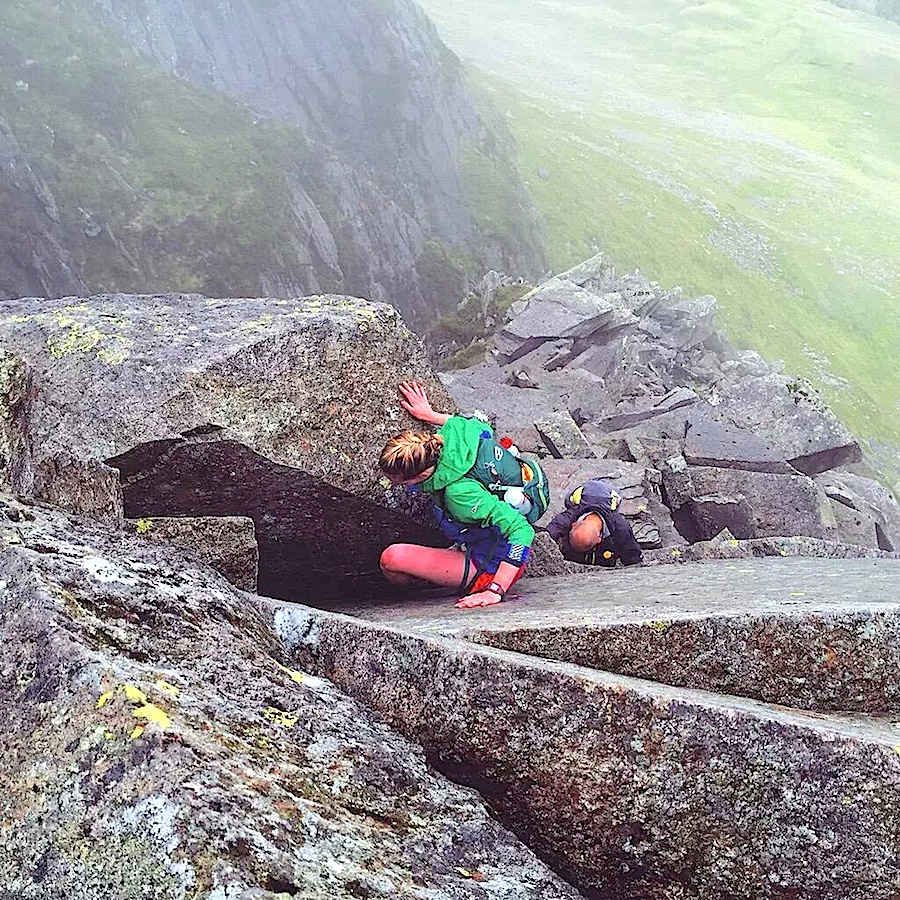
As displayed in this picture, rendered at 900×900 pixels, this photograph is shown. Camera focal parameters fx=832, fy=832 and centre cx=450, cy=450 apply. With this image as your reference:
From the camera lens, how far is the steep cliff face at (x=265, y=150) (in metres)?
67.1

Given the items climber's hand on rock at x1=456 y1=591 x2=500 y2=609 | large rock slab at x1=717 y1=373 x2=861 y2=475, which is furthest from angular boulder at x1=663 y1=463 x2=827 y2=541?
climber's hand on rock at x1=456 y1=591 x2=500 y2=609

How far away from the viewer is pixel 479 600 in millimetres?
9281

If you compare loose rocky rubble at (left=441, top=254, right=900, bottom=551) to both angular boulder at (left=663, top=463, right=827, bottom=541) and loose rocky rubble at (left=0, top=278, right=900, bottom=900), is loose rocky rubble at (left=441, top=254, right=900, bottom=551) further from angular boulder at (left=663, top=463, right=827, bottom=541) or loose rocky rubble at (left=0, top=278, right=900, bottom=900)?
loose rocky rubble at (left=0, top=278, right=900, bottom=900)

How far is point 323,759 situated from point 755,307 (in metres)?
106

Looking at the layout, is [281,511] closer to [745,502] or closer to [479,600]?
[479,600]

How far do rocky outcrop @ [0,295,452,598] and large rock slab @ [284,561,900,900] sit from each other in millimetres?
4920

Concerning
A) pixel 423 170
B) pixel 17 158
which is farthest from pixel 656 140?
pixel 17 158

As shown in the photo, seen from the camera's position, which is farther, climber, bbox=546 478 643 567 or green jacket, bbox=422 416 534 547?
climber, bbox=546 478 643 567

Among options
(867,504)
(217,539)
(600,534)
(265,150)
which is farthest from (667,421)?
(265,150)

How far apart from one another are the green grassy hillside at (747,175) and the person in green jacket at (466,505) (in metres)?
86.3

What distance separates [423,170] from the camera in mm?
92000

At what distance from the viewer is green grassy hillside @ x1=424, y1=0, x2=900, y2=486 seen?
334 feet

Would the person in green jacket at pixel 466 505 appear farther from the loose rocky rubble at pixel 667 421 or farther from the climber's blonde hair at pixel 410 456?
the loose rocky rubble at pixel 667 421

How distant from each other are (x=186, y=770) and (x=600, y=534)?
10.5 meters
